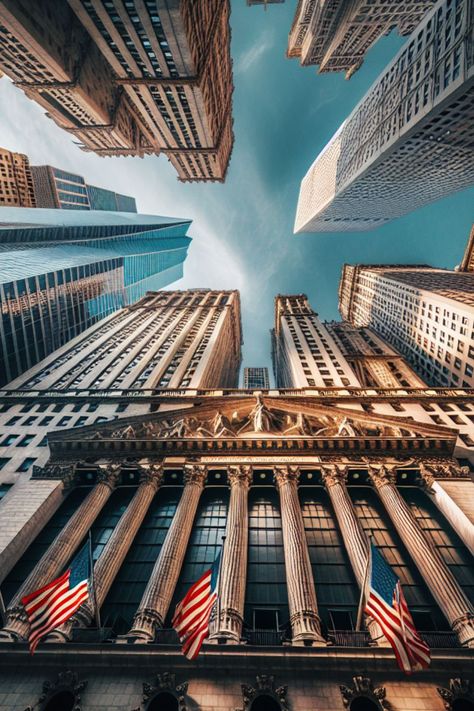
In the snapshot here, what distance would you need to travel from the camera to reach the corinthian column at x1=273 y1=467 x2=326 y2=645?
731 inches

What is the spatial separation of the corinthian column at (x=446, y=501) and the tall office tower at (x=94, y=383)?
3196 centimetres

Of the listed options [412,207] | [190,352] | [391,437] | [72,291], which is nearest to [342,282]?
[412,207]

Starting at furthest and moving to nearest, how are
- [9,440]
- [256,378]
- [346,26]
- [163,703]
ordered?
[256,378], [346,26], [9,440], [163,703]

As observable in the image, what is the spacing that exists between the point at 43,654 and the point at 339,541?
69.8ft

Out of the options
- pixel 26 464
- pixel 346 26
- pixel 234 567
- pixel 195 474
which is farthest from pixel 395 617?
pixel 346 26

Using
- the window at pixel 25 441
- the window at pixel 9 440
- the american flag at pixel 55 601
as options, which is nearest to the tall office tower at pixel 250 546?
the american flag at pixel 55 601

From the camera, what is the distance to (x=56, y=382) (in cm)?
5541

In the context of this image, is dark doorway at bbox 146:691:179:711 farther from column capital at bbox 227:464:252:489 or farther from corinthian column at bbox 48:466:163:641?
column capital at bbox 227:464:252:489

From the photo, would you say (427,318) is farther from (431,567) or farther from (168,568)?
(168,568)

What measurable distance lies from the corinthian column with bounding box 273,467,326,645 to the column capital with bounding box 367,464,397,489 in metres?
7.51

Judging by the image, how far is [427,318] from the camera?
74.1 meters

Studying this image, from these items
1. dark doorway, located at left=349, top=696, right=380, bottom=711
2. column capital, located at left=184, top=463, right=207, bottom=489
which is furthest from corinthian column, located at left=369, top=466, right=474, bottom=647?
column capital, located at left=184, top=463, right=207, bottom=489

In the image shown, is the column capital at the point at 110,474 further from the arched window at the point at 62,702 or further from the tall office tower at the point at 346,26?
the tall office tower at the point at 346,26

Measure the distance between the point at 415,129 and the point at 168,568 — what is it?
68.6 meters
